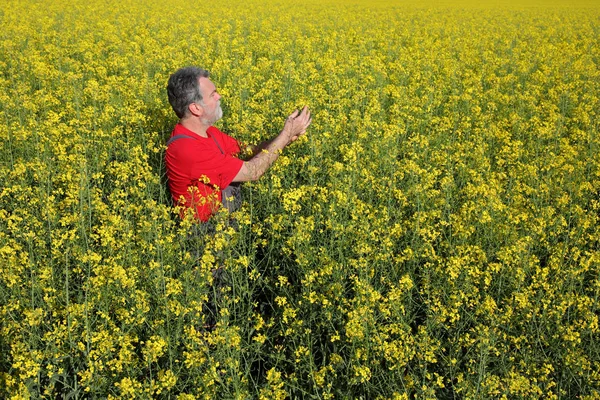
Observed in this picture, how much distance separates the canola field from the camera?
286 centimetres

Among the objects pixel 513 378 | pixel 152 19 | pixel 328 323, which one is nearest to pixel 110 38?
pixel 152 19

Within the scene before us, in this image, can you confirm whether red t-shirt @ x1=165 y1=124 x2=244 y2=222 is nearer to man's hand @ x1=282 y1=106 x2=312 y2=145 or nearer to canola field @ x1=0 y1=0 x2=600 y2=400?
canola field @ x1=0 y1=0 x2=600 y2=400

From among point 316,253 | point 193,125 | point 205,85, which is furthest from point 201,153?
point 316,253

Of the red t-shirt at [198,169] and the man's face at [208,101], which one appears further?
the man's face at [208,101]

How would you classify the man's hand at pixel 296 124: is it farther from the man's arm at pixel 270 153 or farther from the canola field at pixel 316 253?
the canola field at pixel 316 253

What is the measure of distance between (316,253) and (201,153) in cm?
119

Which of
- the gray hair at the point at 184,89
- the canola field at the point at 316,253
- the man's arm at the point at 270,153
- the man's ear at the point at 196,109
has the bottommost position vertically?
the canola field at the point at 316,253

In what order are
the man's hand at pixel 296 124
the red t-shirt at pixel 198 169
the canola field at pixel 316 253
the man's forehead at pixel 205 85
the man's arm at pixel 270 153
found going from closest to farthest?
the canola field at pixel 316 253
the red t-shirt at pixel 198 169
the man's arm at pixel 270 153
the man's forehead at pixel 205 85
the man's hand at pixel 296 124

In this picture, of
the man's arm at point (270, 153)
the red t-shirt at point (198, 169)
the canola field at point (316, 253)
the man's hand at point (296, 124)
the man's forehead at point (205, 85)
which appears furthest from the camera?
the man's hand at point (296, 124)

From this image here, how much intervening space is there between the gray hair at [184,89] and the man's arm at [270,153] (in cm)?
66

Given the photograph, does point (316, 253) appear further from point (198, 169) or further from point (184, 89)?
point (184, 89)

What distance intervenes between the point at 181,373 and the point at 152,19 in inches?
488

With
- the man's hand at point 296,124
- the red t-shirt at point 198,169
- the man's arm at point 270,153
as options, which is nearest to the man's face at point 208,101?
the red t-shirt at point 198,169

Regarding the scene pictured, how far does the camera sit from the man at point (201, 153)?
4.11 m
